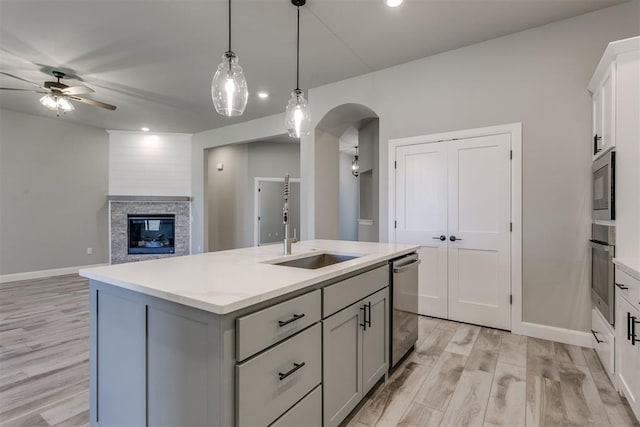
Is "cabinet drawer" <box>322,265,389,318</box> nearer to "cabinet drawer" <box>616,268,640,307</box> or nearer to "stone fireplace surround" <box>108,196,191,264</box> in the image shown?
"cabinet drawer" <box>616,268,640,307</box>

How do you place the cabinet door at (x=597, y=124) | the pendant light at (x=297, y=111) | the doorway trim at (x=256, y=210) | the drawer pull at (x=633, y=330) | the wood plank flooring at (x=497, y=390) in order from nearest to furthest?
the drawer pull at (x=633, y=330) < the wood plank flooring at (x=497, y=390) < the cabinet door at (x=597, y=124) < the pendant light at (x=297, y=111) < the doorway trim at (x=256, y=210)

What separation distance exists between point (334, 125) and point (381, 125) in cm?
111

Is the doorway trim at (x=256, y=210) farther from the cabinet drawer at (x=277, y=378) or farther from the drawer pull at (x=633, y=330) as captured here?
the drawer pull at (x=633, y=330)

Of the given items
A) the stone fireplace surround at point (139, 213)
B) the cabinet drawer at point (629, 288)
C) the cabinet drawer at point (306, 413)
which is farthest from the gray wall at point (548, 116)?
the stone fireplace surround at point (139, 213)

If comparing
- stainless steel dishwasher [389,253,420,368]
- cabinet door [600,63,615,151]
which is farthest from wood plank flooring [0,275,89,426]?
cabinet door [600,63,615,151]

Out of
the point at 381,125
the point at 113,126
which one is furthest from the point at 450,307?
the point at 113,126

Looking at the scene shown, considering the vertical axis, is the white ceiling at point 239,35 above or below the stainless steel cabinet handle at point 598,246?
above

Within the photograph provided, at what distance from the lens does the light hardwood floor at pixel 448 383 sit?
184 centimetres

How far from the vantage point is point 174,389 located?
1.23m

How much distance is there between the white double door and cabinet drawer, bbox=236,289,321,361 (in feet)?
7.90

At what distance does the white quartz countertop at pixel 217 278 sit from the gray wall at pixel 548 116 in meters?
1.93

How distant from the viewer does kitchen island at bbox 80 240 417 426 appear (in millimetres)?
1116

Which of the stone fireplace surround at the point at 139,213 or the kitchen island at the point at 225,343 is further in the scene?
the stone fireplace surround at the point at 139,213

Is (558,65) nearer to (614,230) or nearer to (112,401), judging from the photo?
(614,230)
